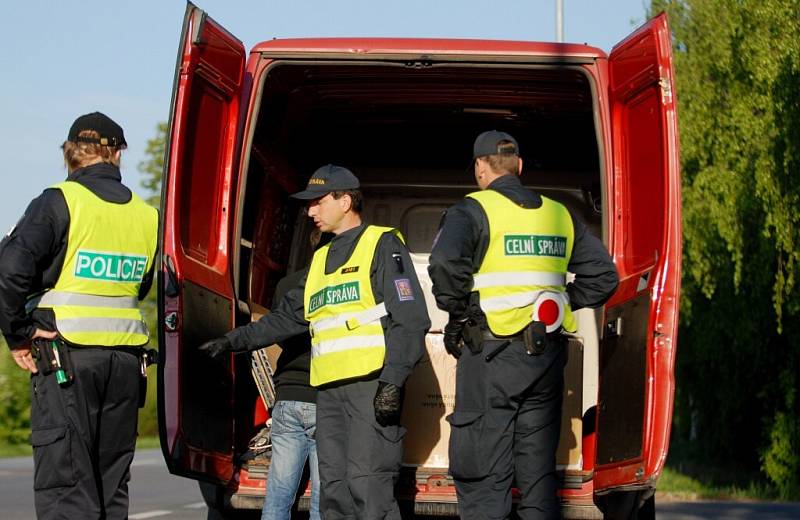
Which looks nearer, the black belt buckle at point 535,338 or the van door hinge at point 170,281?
the black belt buckle at point 535,338

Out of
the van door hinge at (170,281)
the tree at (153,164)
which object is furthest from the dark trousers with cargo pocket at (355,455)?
the tree at (153,164)

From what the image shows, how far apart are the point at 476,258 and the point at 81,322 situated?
64.8 inches

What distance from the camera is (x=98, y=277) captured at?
5512 millimetres

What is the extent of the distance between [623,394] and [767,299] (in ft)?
31.4

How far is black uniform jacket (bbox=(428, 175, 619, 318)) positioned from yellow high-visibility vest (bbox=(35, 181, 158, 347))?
1219 mm

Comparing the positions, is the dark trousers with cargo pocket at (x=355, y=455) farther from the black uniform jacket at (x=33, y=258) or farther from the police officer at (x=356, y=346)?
the black uniform jacket at (x=33, y=258)

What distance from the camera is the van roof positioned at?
271 inches

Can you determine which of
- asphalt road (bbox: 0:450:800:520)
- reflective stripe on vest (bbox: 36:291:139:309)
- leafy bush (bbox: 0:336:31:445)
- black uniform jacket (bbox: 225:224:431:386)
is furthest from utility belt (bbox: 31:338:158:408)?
leafy bush (bbox: 0:336:31:445)

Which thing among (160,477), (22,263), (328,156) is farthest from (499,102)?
(160,477)

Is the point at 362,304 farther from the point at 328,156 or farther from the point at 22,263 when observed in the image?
the point at 328,156

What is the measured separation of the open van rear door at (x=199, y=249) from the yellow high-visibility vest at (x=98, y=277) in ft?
1.36


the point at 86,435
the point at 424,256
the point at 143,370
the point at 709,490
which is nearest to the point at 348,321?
the point at 143,370

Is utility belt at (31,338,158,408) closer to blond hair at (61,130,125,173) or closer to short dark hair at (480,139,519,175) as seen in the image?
blond hair at (61,130,125,173)

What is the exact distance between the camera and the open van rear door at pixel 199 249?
6.08 m
